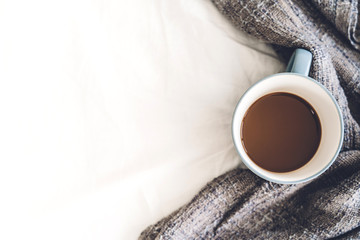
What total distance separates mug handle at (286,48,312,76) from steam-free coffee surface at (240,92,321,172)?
42 mm

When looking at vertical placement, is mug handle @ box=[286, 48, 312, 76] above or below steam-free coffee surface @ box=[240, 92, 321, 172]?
above

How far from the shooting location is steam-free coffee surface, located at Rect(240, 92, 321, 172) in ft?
1.82

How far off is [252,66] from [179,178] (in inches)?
8.5

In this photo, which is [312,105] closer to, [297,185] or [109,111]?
[297,185]

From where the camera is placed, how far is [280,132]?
559 mm

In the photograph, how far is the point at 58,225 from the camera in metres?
0.58

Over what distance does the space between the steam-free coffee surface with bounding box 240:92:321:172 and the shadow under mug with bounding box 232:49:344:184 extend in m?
0.01

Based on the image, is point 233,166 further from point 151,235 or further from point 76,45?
point 76,45

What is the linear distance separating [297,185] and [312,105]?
5.0 inches

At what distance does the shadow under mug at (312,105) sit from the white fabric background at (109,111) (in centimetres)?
7

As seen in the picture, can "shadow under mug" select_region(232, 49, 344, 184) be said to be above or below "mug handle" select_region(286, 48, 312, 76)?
below

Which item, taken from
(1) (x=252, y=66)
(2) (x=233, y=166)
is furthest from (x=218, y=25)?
(2) (x=233, y=166)

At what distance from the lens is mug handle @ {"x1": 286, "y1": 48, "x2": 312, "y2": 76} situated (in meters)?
0.53

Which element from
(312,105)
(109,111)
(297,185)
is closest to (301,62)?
(312,105)
